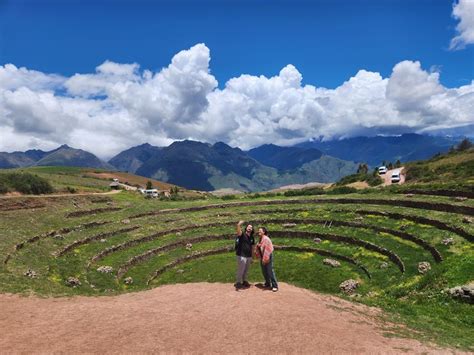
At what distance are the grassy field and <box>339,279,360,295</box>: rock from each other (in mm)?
631

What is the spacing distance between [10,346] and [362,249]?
114 feet

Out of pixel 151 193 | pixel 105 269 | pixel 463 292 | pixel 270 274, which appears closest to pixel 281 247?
pixel 105 269

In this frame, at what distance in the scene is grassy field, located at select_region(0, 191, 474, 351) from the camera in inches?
905

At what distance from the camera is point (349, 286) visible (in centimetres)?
3111

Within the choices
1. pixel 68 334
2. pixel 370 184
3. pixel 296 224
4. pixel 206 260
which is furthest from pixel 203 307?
pixel 370 184

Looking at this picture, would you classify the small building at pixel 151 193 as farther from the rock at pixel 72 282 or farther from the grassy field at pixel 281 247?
the rock at pixel 72 282

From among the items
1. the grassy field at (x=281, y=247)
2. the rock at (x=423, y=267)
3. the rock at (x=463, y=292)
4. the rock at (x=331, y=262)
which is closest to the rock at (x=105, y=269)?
the grassy field at (x=281, y=247)

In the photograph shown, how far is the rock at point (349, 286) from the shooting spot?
30.8 metres

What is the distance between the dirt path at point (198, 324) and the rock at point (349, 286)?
1131 centimetres

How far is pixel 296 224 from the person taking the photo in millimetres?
53125

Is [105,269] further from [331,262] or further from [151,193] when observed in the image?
[151,193]

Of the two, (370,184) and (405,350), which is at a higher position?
(370,184)

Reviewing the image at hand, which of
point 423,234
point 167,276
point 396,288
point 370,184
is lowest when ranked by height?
point 167,276

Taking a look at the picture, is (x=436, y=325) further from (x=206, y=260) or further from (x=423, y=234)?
(x=206, y=260)
